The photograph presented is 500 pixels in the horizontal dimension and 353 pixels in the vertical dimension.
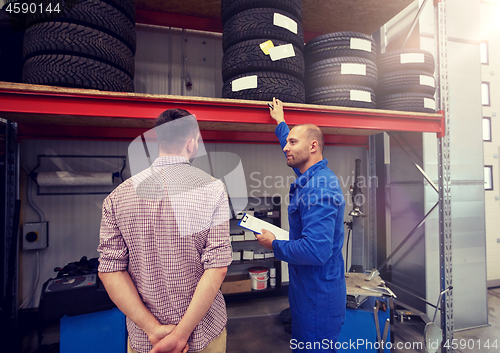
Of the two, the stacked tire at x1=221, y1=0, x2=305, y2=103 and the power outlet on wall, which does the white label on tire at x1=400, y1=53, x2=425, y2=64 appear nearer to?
the stacked tire at x1=221, y1=0, x2=305, y2=103

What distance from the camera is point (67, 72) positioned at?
55.7 inches

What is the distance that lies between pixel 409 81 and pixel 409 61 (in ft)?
0.63

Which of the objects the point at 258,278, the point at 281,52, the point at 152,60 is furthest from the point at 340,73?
the point at 258,278

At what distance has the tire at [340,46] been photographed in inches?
75.5

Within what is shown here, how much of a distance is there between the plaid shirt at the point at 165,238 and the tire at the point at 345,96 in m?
1.37

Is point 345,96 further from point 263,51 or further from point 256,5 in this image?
point 256,5

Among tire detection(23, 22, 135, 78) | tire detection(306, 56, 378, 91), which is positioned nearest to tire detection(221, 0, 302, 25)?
tire detection(306, 56, 378, 91)

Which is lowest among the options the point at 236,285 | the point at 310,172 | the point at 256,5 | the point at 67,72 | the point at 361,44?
the point at 236,285

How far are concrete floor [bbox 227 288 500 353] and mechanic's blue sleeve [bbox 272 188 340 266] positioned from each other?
4.84 ft

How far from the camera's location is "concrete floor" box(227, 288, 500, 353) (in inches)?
89.7

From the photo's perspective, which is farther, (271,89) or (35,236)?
(35,236)

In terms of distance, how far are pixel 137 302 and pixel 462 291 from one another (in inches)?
137

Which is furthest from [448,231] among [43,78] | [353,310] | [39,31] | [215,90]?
[39,31]

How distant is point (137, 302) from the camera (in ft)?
3.54
